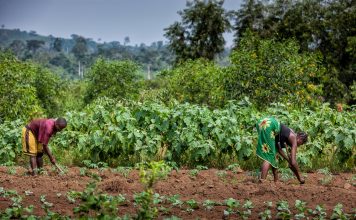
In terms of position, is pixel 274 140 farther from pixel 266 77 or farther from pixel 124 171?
pixel 266 77

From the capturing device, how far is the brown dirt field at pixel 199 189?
632 centimetres

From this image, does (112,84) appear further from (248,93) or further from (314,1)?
(248,93)

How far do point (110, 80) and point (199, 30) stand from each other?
286 inches

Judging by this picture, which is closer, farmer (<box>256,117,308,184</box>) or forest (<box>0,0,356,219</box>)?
forest (<box>0,0,356,219</box>)

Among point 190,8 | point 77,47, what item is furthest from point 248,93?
point 77,47

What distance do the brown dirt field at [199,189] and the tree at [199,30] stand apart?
83.7 ft

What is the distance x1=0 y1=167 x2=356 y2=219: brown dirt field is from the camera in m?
6.32

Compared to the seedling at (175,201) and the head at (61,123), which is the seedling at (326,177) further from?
the head at (61,123)

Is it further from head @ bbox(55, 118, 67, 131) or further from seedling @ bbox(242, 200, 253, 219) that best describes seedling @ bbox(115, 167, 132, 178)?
seedling @ bbox(242, 200, 253, 219)

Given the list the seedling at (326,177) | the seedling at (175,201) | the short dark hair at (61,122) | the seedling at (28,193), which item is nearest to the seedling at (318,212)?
the seedling at (175,201)

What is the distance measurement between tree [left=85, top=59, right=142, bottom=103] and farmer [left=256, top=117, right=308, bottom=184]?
72.9 feet

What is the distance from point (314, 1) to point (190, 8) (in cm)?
866

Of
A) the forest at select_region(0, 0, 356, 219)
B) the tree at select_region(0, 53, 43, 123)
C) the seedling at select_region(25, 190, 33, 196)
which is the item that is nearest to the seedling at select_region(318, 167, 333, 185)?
the forest at select_region(0, 0, 356, 219)

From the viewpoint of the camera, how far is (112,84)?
30547 millimetres
